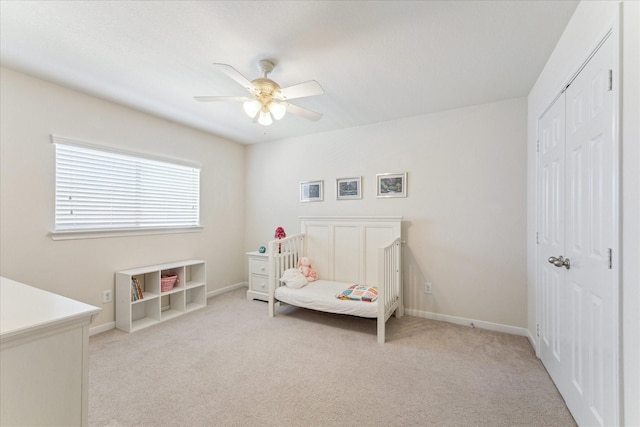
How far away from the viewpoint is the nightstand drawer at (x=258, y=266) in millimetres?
3809

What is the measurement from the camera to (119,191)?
2975mm

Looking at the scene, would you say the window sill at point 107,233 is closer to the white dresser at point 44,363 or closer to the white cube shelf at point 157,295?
A: the white cube shelf at point 157,295

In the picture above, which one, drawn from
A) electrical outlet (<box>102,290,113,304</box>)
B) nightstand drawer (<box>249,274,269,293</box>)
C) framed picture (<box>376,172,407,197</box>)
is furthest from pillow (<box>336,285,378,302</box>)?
electrical outlet (<box>102,290,113,304</box>)

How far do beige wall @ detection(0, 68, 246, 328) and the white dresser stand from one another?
69.9 inches

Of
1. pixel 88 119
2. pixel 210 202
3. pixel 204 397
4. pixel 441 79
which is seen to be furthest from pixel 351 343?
pixel 88 119

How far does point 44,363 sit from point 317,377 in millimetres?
1577

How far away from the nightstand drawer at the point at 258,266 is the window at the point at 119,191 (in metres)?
0.96

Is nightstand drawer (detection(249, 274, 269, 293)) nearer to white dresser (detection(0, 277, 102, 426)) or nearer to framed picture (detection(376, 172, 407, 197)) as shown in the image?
framed picture (detection(376, 172, 407, 197))

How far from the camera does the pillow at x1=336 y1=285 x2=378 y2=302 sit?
272cm

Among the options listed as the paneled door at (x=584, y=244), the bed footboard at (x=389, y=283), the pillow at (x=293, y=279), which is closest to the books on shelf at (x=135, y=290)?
the pillow at (x=293, y=279)

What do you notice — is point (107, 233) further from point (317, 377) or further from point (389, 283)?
point (389, 283)

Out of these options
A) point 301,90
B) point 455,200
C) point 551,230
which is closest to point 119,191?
point 301,90

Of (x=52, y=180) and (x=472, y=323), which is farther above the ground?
(x=52, y=180)

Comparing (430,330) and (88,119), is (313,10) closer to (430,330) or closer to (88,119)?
(88,119)
